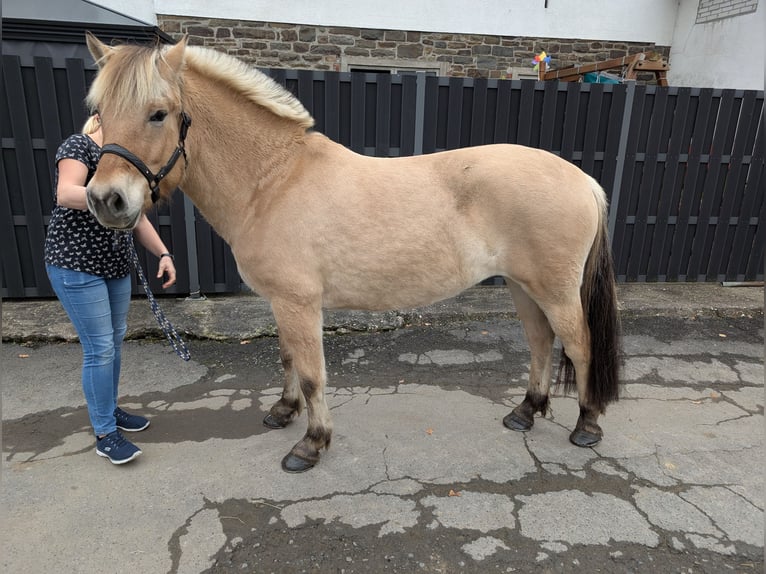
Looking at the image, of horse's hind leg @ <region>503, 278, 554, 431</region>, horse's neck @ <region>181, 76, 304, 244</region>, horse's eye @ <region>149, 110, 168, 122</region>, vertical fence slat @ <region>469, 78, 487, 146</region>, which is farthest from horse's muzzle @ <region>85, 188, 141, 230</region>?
vertical fence slat @ <region>469, 78, 487, 146</region>

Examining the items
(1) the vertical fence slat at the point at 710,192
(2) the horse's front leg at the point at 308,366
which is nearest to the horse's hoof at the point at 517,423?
(2) the horse's front leg at the point at 308,366

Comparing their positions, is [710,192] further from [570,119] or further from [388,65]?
[388,65]

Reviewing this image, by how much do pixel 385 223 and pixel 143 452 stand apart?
196cm

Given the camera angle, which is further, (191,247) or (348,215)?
(191,247)

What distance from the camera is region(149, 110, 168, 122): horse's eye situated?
2.06 metres

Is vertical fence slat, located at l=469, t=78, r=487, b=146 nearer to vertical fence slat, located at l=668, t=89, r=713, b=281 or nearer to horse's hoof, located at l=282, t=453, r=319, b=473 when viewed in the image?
vertical fence slat, located at l=668, t=89, r=713, b=281

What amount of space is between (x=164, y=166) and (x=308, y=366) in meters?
1.24

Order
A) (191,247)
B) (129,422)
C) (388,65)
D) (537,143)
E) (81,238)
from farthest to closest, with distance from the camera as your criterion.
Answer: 1. (388,65)
2. (537,143)
3. (191,247)
4. (129,422)
5. (81,238)

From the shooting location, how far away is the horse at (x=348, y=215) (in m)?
2.41

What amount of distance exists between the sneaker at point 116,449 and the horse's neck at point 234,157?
1.33 m

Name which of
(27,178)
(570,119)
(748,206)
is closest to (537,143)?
(570,119)

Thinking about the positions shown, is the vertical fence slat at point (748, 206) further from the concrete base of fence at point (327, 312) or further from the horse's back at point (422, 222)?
the horse's back at point (422, 222)

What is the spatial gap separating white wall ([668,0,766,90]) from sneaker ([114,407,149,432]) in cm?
859

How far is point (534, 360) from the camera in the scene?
3049mm
